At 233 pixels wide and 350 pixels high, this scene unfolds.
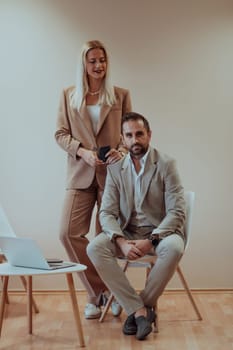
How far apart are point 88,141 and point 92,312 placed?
1.02 metres

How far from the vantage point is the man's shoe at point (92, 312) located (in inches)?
142

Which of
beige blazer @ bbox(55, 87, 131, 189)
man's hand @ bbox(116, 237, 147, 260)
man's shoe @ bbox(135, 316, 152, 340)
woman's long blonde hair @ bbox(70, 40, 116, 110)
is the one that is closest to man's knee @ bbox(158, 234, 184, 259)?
man's hand @ bbox(116, 237, 147, 260)

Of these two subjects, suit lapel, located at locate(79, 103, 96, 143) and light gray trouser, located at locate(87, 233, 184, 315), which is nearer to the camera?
light gray trouser, located at locate(87, 233, 184, 315)

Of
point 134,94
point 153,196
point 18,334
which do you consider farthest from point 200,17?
point 18,334

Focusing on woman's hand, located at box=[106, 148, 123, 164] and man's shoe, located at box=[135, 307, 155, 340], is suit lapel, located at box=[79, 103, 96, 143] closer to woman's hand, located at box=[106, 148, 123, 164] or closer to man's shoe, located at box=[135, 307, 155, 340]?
woman's hand, located at box=[106, 148, 123, 164]

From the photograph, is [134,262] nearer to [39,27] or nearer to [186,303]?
[186,303]

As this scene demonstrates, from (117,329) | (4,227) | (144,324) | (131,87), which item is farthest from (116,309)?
(131,87)

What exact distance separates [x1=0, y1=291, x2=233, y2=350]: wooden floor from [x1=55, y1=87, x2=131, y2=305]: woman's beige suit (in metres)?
0.33

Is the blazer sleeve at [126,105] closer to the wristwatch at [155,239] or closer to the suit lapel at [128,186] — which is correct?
the suit lapel at [128,186]

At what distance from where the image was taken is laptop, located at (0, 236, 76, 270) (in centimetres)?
292

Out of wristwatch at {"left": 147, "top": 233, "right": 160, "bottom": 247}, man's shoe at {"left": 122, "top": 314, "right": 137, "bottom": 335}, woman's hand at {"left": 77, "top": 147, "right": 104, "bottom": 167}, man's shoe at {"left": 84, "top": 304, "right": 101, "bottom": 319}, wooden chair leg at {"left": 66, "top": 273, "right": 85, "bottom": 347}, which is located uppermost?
woman's hand at {"left": 77, "top": 147, "right": 104, "bottom": 167}

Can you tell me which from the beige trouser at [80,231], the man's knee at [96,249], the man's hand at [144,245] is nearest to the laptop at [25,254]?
the man's knee at [96,249]

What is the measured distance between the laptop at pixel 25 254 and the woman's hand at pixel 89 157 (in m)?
0.74

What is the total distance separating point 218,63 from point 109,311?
188 cm
